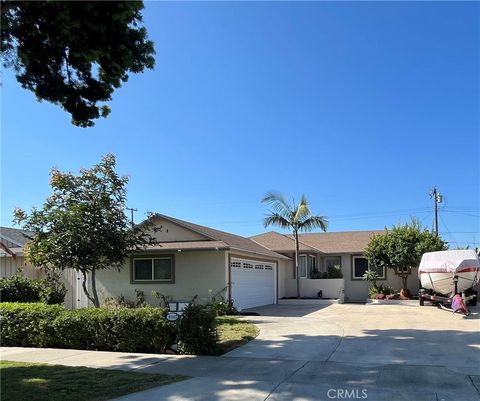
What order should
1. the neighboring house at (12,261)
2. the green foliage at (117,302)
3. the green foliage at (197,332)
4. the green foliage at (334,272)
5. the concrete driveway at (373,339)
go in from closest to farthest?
the concrete driveway at (373,339)
the green foliage at (197,332)
the green foliage at (117,302)
the neighboring house at (12,261)
the green foliage at (334,272)

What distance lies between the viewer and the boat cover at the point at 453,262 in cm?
1967

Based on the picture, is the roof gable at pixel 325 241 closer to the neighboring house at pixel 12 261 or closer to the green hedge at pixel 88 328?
the neighboring house at pixel 12 261

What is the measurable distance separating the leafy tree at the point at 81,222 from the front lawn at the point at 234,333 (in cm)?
443

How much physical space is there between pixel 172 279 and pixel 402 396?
14685mm

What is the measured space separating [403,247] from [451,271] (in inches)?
208

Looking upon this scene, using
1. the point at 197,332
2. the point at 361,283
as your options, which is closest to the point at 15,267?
the point at 197,332

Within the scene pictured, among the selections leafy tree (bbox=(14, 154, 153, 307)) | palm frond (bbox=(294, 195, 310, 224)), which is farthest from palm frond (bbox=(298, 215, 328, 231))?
leafy tree (bbox=(14, 154, 153, 307))

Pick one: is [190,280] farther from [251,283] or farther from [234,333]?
[234,333]

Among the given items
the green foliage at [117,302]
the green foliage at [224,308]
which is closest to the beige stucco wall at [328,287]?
the green foliage at [224,308]

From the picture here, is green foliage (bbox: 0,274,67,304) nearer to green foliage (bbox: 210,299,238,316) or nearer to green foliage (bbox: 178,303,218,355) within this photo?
green foliage (bbox: 210,299,238,316)

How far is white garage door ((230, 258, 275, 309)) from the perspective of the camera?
21.3 m

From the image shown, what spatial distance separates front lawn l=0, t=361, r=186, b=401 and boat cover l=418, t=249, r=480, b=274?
1472cm

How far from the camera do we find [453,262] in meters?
19.9

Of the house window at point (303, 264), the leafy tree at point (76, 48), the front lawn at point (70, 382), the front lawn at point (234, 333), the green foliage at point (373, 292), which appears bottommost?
the green foliage at point (373, 292)
